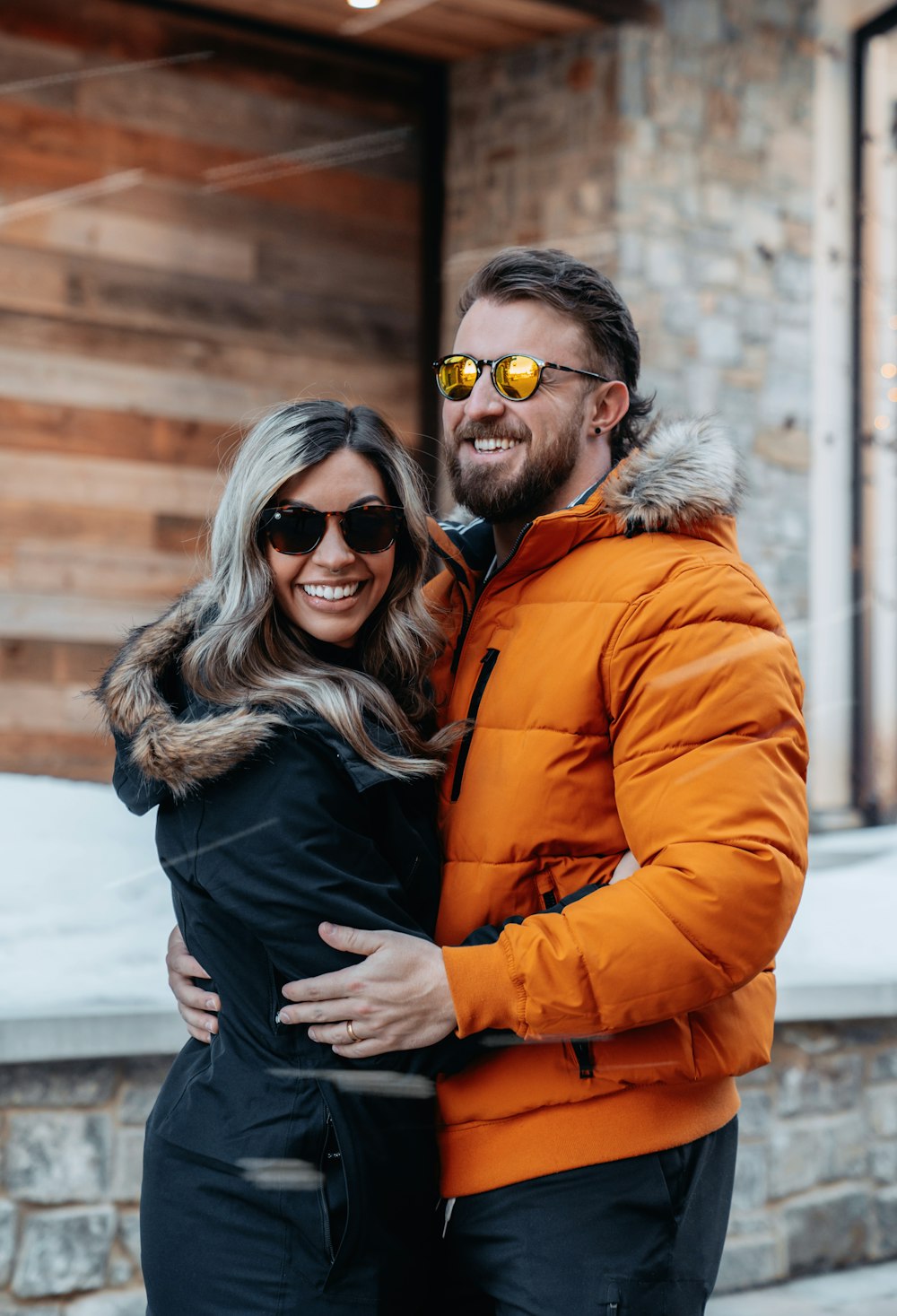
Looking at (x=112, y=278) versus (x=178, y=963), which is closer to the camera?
(x=178, y=963)

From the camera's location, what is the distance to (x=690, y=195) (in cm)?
561

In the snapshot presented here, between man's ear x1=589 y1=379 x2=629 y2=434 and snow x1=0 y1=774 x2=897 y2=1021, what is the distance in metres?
1.83

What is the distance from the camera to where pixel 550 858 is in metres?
1.92

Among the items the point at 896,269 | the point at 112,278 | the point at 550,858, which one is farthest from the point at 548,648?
the point at 896,269

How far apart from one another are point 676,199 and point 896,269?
1337 millimetres

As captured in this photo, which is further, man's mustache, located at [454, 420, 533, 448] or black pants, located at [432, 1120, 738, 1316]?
man's mustache, located at [454, 420, 533, 448]

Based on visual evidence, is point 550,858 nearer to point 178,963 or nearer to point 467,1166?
point 467,1166

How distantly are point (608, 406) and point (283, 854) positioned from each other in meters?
1.02

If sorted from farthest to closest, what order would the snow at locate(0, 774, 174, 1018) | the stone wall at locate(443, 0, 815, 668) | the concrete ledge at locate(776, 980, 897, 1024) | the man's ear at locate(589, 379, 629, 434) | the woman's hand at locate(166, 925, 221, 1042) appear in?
the stone wall at locate(443, 0, 815, 668), the concrete ledge at locate(776, 980, 897, 1024), the snow at locate(0, 774, 174, 1018), the man's ear at locate(589, 379, 629, 434), the woman's hand at locate(166, 925, 221, 1042)

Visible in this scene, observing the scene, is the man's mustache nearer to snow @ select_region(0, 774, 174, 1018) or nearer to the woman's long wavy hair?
the woman's long wavy hair

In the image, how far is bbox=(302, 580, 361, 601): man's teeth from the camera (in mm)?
2029

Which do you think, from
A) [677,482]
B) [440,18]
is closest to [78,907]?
[677,482]

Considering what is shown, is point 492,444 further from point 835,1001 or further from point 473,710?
point 835,1001

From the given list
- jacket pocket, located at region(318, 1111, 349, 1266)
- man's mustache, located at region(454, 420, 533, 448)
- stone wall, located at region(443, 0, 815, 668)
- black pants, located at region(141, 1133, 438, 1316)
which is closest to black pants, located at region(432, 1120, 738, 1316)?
black pants, located at region(141, 1133, 438, 1316)
